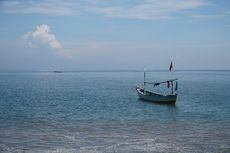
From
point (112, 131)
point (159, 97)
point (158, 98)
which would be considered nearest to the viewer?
point (112, 131)

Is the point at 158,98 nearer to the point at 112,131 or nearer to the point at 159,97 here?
the point at 159,97

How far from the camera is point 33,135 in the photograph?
27594mm

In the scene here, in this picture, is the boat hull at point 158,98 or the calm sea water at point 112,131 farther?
the boat hull at point 158,98

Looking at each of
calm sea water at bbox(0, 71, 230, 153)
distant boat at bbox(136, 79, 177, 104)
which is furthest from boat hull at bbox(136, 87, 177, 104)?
calm sea water at bbox(0, 71, 230, 153)

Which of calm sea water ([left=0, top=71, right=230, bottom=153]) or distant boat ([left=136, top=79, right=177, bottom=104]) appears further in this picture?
distant boat ([left=136, top=79, right=177, bottom=104])

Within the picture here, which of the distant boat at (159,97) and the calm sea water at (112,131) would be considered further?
the distant boat at (159,97)

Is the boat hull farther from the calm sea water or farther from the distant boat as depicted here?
the calm sea water

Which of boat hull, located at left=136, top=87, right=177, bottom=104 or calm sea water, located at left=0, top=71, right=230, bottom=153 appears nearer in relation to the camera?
calm sea water, located at left=0, top=71, right=230, bottom=153

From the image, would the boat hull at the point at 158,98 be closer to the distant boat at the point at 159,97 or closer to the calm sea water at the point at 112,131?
the distant boat at the point at 159,97

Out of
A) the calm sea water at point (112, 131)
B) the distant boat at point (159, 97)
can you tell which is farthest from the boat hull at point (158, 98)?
the calm sea water at point (112, 131)

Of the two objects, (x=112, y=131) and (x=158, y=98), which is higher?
(x=112, y=131)

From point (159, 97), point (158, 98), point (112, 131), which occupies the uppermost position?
point (112, 131)

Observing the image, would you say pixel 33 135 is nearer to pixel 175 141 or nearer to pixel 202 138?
pixel 175 141

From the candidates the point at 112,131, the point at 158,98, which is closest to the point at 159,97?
the point at 158,98
